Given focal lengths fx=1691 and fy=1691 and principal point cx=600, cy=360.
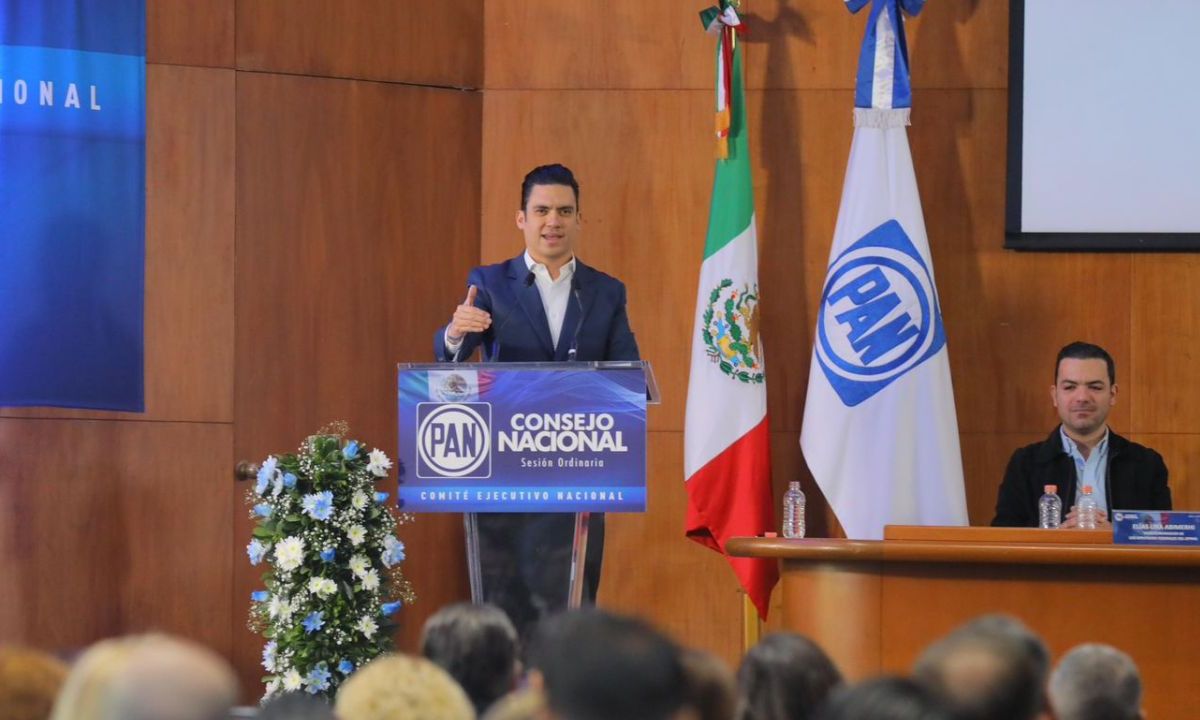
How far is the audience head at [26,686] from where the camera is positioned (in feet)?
6.64

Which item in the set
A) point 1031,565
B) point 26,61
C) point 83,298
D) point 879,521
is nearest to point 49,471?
point 83,298

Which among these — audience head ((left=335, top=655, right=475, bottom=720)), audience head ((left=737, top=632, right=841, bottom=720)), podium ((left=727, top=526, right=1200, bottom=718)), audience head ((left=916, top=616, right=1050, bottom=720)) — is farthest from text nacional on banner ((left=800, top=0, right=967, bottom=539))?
audience head ((left=335, top=655, right=475, bottom=720))

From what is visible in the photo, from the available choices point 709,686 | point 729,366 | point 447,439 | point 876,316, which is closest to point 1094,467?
point 876,316

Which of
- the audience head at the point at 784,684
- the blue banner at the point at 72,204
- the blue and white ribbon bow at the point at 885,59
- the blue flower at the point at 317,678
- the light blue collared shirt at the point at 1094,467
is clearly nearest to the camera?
the audience head at the point at 784,684

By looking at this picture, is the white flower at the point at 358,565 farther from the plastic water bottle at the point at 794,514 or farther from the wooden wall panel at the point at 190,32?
the wooden wall panel at the point at 190,32

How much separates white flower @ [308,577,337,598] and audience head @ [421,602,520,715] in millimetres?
2284

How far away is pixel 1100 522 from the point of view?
4.74 meters

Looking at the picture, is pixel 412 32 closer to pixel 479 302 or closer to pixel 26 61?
pixel 26 61

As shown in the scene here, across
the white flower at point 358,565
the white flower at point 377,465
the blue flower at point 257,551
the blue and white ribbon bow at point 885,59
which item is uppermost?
the blue and white ribbon bow at point 885,59

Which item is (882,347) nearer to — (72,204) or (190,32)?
(190,32)

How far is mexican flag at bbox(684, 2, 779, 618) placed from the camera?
237 inches

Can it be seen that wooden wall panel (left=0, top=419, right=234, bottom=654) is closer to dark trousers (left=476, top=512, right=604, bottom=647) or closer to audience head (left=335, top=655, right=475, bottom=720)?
dark trousers (left=476, top=512, right=604, bottom=647)

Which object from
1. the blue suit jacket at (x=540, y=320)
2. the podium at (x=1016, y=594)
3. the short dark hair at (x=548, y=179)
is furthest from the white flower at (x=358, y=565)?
the podium at (x=1016, y=594)

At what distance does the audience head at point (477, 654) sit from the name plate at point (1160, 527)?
236 centimetres
